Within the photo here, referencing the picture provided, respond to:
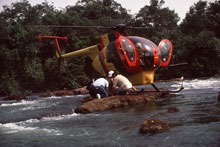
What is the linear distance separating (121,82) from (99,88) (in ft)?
3.65

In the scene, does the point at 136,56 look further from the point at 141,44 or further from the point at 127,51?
the point at 141,44

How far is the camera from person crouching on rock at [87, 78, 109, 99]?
1223cm

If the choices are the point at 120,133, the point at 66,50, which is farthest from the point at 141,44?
the point at 66,50

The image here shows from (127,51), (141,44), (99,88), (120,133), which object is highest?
(141,44)

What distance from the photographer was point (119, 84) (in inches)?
476

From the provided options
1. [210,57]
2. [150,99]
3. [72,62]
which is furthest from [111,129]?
[210,57]

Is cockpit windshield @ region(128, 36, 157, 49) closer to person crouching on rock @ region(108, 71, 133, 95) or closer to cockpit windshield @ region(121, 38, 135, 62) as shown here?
cockpit windshield @ region(121, 38, 135, 62)

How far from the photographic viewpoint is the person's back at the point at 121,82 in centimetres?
1180

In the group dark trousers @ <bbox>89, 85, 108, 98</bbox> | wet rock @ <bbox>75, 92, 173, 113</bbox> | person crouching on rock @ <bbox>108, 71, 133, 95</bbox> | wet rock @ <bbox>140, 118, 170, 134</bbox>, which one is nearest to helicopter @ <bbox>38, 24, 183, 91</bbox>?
person crouching on rock @ <bbox>108, 71, 133, 95</bbox>

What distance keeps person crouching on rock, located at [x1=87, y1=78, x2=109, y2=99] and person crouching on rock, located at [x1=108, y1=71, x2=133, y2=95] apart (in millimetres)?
331

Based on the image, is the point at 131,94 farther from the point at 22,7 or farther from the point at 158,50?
the point at 22,7

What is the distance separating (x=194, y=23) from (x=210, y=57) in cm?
1552

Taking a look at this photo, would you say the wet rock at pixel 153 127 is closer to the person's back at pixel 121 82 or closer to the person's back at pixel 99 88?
the person's back at pixel 121 82

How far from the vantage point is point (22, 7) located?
52.4m
